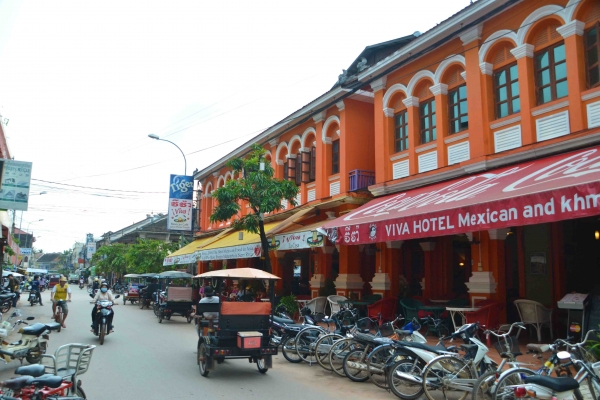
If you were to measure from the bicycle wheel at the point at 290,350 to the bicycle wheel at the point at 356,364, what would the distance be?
6.25ft

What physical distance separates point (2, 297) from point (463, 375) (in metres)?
18.8

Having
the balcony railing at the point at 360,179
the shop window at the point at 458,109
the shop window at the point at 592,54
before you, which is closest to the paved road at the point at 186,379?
the balcony railing at the point at 360,179

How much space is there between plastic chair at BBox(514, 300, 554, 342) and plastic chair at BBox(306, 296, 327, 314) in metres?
7.03

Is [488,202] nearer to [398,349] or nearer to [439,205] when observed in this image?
[439,205]

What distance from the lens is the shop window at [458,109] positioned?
43.3 ft

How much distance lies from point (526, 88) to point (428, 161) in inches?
134

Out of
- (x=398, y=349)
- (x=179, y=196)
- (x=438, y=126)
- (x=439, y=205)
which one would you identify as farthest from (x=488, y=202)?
(x=179, y=196)

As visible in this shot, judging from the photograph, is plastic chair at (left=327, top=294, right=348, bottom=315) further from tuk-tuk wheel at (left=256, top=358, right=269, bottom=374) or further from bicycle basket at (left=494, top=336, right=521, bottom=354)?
bicycle basket at (left=494, top=336, right=521, bottom=354)

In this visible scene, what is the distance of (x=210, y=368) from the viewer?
887 cm

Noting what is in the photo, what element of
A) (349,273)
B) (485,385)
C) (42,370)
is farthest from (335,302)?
(42,370)

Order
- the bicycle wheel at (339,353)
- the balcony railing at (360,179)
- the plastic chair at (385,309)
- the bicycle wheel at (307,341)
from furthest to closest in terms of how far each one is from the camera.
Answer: the balcony railing at (360,179) → the plastic chair at (385,309) → the bicycle wheel at (307,341) → the bicycle wheel at (339,353)

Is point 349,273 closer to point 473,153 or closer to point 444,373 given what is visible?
point 473,153

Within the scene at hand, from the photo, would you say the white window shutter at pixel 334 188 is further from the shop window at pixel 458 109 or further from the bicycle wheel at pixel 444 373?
the bicycle wheel at pixel 444 373

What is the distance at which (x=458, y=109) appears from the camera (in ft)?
44.1
